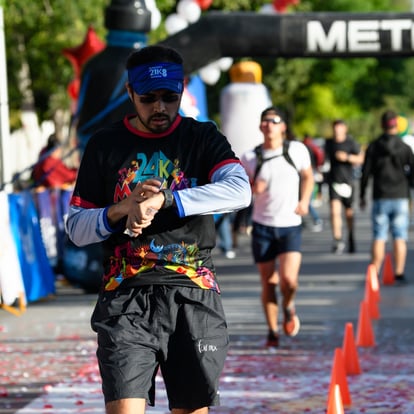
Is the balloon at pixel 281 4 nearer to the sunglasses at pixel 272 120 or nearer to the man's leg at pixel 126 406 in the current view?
the sunglasses at pixel 272 120

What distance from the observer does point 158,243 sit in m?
4.81

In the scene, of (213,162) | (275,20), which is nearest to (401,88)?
(275,20)

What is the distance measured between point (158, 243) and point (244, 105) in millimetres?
12847

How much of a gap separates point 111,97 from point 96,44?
7.01m

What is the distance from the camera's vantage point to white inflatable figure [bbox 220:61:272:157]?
688 inches

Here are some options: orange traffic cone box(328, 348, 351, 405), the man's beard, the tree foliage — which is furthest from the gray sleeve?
the tree foliage

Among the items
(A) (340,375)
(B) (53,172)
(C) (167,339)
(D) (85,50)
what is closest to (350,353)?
(A) (340,375)

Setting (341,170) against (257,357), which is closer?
(257,357)

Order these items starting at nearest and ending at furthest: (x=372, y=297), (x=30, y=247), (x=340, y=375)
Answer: (x=340, y=375)
(x=372, y=297)
(x=30, y=247)

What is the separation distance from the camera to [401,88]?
297 feet

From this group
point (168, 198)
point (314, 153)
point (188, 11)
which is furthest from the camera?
point (314, 153)

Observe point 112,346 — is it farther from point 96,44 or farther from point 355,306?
point 96,44

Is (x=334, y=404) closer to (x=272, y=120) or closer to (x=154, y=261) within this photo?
(x=154, y=261)

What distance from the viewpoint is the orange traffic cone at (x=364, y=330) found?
9719 millimetres
